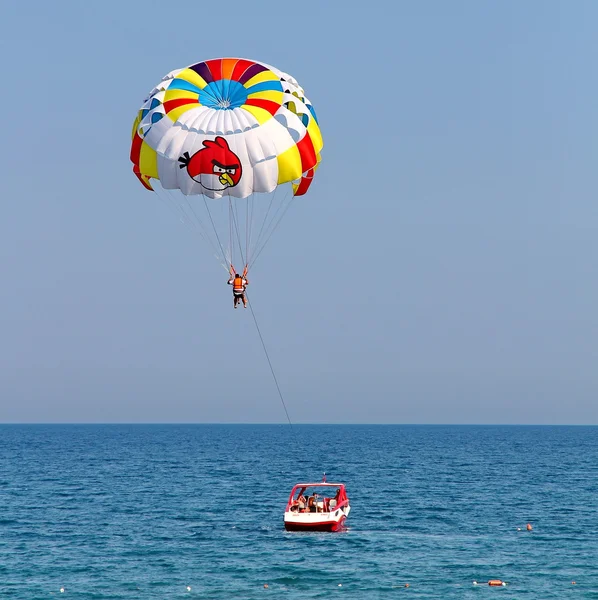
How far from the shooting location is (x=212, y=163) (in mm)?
43094

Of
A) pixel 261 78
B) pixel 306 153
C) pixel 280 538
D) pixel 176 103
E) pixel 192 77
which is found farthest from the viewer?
pixel 280 538

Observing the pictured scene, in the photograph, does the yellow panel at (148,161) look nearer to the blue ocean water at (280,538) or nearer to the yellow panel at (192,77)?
the yellow panel at (192,77)

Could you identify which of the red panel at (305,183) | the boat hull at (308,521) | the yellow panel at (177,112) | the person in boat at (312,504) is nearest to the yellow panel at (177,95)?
the yellow panel at (177,112)

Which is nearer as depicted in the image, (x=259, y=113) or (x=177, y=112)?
(x=177, y=112)

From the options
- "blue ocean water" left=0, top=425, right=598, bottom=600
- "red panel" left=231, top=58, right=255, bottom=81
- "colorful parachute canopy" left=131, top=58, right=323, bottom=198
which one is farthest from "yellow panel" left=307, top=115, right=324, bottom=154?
"blue ocean water" left=0, top=425, right=598, bottom=600

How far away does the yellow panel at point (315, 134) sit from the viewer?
45.5 m

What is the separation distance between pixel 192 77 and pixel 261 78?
3.22 m

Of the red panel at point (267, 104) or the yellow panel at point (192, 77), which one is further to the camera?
the yellow panel at point (192, 77)

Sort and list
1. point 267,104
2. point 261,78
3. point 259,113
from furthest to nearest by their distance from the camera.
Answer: point 261,78
point 267,104
point 259,113

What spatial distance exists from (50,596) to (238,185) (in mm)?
20603

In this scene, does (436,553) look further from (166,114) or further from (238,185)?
(166,114)

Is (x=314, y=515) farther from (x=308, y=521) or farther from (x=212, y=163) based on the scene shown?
(x=212, y=163)

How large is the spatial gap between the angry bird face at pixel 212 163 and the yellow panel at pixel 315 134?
4.16 m

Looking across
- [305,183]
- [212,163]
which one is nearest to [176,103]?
[212,163]
